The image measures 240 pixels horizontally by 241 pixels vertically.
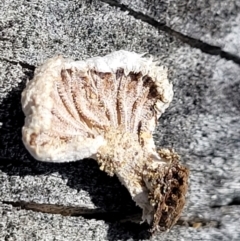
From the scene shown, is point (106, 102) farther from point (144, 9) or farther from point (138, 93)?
point (144, 9)

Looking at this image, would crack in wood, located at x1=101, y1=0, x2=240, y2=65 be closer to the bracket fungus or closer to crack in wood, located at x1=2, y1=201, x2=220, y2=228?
the bracket fungus

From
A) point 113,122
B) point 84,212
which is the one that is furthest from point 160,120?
point 84,212

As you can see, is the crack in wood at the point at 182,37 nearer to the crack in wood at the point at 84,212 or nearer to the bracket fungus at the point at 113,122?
the bracket fungus at the point at 113,122

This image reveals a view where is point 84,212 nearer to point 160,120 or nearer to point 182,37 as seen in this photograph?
point 160,120

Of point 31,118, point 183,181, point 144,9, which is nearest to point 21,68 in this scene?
point 31,118

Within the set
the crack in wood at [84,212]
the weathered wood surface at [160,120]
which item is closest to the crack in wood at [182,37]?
the weathered wood surface at [160,120]
